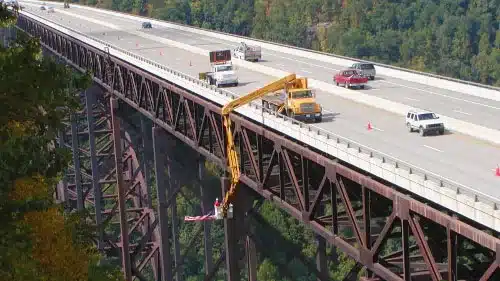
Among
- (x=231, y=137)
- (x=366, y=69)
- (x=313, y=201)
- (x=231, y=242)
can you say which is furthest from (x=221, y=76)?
(x=313, y=201)

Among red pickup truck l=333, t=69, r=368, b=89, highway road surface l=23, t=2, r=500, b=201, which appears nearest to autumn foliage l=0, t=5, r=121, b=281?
highway road surface l=23, t=2, r=500, b=201

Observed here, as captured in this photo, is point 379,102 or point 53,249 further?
point 379,102

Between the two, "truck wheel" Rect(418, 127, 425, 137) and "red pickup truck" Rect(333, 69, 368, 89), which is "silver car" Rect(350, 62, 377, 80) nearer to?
"red pickup truck" Rect(333, 69, 368, 89)

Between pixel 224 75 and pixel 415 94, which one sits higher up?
pixel 224 75

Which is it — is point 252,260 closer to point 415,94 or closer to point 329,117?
point 329,117

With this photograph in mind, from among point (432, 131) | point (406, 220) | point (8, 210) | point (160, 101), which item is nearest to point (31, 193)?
point (8, 210)

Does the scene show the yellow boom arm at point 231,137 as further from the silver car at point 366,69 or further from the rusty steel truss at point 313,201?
the silver car at point 366,69

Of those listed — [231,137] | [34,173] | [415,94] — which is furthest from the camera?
[415,94]

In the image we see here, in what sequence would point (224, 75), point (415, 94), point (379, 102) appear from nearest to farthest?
1. point (379, 102)
2. point (415, 94)
3. point (224, 75)
